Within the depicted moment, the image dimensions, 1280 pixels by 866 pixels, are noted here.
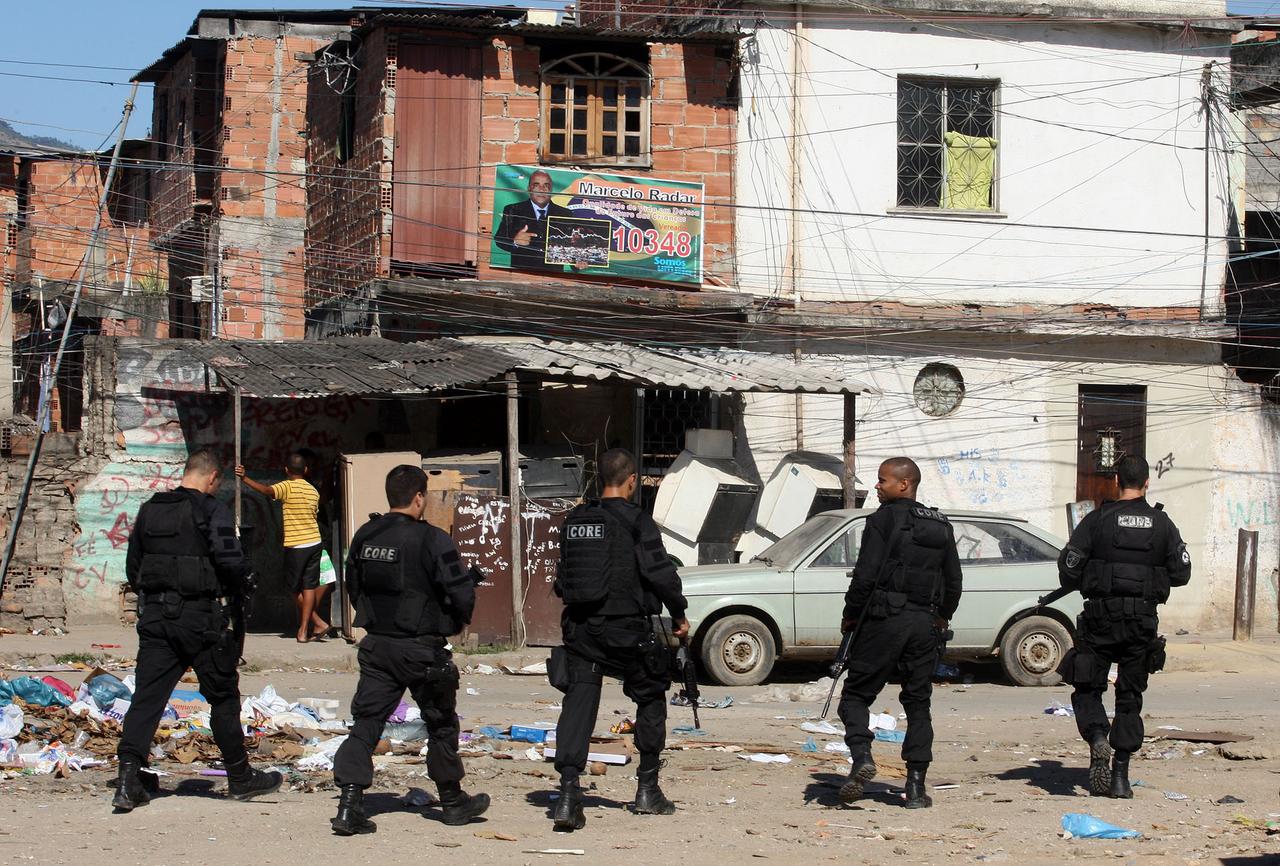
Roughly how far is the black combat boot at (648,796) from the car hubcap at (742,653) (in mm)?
5510

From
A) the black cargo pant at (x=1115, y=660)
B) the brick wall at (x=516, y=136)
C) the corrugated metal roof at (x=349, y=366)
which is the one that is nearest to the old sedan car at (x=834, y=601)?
the corrugated metal roof at (x=349, y=366)

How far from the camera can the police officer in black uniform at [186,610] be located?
23.6ft

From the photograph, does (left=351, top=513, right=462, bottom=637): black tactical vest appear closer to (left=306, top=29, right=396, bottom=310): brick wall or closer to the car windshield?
the car windshield

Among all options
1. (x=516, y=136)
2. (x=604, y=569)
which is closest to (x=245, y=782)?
(x=604, y=569)

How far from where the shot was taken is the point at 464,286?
56.6 ft

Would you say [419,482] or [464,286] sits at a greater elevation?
[464,286]

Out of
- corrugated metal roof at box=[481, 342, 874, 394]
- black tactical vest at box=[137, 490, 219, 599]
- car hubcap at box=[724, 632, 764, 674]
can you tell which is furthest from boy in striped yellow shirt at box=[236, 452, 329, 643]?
black tactical vest at box=[137, 490, 219, 599]

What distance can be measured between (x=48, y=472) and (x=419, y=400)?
3.97 m

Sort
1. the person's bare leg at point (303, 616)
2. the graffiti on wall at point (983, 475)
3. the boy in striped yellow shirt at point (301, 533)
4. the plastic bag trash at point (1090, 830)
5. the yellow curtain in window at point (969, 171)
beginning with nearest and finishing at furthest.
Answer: the plastic bag trash at point (1090, 830) < the boy in striped yellow shirt at point (301, 533) < the person's bare leg at point (303, 616) < the graffiti on wall at point (983, 475) < the yellow curtain in window at point (969, 171)

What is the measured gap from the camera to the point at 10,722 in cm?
852

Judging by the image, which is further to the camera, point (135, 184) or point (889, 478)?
point (135, 184)

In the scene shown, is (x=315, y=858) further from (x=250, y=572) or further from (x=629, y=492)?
(x=629, y=492)

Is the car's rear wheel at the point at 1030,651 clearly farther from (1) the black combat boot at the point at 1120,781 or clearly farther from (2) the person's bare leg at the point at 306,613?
(2) the person's bare leg at the point at 306,613

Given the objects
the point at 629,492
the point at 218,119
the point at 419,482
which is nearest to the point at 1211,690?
the point at 629,492
